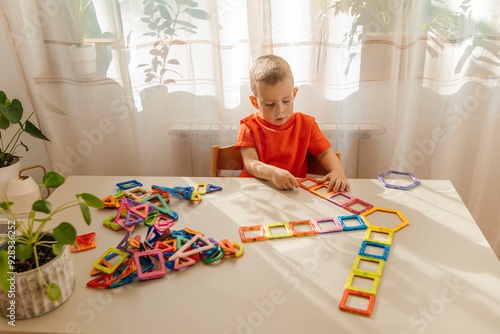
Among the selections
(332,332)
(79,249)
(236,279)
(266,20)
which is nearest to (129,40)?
(266,20)

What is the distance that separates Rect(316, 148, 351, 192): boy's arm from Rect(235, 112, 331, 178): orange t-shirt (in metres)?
0.03

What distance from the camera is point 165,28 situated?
147 cm

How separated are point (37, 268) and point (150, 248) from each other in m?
0.24

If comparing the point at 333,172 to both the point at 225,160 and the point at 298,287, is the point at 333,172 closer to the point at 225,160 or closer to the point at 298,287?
the point at 225,160

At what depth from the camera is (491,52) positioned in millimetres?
1432

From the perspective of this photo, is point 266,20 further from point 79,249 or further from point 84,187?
point 79,249

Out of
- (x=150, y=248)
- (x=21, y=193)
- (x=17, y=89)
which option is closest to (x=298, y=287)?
(x=150, y=248)

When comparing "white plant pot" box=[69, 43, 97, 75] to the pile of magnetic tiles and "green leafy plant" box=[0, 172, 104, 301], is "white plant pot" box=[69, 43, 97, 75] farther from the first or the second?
"green leafy plant" box=[0, 172, 104, 301]

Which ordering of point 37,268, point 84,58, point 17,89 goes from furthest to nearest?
point 17,89 < point 84,58 < point 37,268

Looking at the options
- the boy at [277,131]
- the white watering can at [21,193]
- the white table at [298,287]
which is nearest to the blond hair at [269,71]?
the boy at [277,131]

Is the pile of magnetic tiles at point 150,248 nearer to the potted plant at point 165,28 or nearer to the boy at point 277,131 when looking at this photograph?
the boy at point 277,131

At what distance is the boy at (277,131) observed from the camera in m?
1.28

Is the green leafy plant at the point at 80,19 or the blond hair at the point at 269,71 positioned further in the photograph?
the green leafy plant at the point at 80,19

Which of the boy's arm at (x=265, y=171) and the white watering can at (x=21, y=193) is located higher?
the boy's arm at (x=265, y=171)
